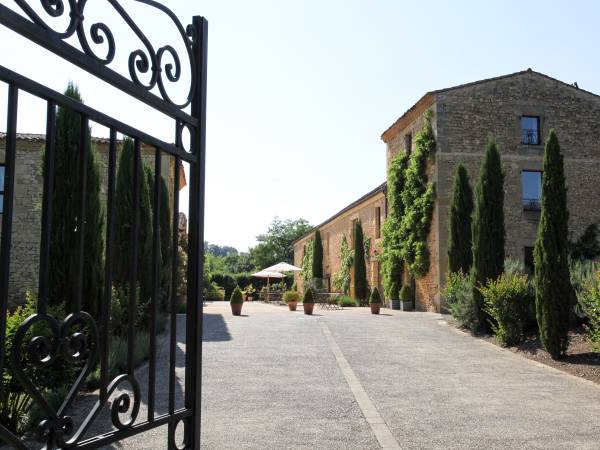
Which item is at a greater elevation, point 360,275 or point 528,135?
point 528,135

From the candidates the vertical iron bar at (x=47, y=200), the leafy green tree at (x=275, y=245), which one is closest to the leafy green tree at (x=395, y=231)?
the vertical iron bar at (x=47, y=200)

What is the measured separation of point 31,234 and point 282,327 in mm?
8550

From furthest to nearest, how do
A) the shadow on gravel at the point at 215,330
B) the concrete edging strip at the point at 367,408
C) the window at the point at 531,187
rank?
the window at the point at 531,187 < the shadow on gravel at the point at 215,330 < the concrete edging strip at the point at 367,408

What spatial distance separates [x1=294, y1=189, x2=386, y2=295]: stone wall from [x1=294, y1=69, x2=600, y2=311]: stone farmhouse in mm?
5472

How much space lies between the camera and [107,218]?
Answer: 212 centimetres

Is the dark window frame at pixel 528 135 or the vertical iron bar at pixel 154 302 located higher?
the dark window frame at pixel 528 135

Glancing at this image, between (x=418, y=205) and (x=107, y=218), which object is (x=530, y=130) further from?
(x=107, y=218)

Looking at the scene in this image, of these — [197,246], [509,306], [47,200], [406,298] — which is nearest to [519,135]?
[406,298]

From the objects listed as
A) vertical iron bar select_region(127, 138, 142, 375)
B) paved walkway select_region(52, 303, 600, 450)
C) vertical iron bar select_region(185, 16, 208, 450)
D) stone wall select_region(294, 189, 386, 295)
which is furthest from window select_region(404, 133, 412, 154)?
vertical iron bar select_region(127, 138, 142, 375)

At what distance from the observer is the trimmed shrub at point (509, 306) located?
12797mm

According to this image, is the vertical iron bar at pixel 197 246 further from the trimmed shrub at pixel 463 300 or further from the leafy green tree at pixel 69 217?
the trimmed shrub at pixel 463 300

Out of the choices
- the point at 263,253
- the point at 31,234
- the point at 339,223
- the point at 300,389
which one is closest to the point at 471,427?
the point at 300,389

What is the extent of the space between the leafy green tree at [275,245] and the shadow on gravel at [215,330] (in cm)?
5046

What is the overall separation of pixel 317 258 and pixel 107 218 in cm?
3754
